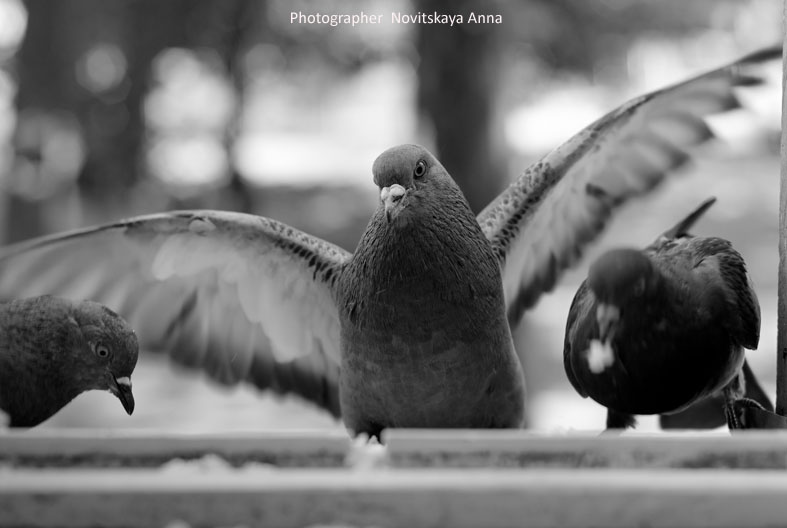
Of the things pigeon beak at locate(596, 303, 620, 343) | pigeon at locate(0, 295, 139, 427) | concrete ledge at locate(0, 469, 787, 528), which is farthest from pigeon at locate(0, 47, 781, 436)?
concrete ledge at locate(0, 469, 787, 528)

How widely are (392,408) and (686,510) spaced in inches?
38.6

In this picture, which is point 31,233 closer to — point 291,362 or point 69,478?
point 291,362

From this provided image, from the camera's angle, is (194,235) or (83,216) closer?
(194,235)

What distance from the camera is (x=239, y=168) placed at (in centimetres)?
543

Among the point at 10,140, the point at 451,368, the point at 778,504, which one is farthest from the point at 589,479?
the point at 10,140

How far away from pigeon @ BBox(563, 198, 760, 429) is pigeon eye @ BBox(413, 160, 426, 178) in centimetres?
55

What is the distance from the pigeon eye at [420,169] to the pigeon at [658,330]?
1.80ft

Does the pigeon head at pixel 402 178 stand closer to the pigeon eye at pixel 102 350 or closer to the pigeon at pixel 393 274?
the pigeon at pixel 393 274

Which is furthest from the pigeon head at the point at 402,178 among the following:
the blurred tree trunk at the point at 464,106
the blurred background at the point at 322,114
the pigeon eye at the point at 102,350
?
the blurred tree trunk at the point at 464,106

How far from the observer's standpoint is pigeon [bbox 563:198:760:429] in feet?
6.72

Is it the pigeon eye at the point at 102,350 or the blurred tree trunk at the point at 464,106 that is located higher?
the blurred tree trunk at the point at 464,106

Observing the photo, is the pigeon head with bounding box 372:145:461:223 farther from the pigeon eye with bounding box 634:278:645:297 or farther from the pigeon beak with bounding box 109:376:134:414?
the pigeon beak with bounding box 109:376:134:414

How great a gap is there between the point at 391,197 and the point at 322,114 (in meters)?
2.39

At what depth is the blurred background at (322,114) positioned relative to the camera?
4.14m
